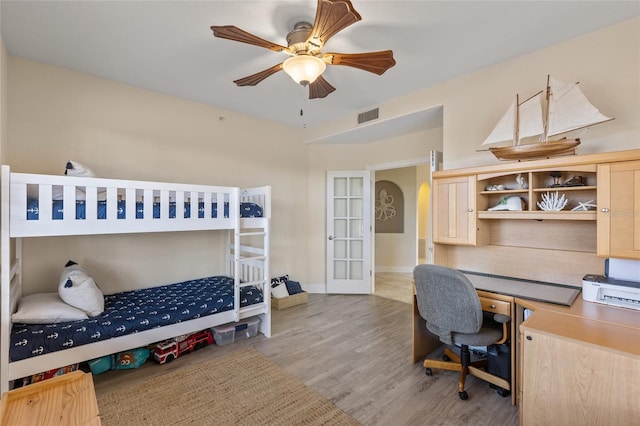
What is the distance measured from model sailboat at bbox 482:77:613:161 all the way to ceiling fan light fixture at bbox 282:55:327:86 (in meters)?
1.54

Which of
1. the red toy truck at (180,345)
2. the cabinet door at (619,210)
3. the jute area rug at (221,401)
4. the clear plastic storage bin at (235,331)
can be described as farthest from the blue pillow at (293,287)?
the cabinet door at (619,210)

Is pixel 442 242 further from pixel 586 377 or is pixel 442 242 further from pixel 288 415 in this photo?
pixel 288 415

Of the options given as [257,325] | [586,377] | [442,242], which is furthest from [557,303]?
[257,325]

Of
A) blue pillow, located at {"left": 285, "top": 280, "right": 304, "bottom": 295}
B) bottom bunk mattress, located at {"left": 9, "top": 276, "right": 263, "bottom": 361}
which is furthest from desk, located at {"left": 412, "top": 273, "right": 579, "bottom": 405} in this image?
→ blue pillow, located at {"left": 285, "top": 280, "right": 304, "bottom": 295}

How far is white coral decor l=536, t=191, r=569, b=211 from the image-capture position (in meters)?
2.10

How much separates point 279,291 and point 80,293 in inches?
91.6

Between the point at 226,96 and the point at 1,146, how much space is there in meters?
2.05

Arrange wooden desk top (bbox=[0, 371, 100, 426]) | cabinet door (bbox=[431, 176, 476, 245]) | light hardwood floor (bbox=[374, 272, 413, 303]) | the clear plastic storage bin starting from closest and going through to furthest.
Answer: wooden desk top (bbox=[0, 371, 100, 426]) → cabinet door (bbox=[431, 176, 476, 245]) → the clear plastic storage bin → light hardwood floor (bbox=[374, 272, 413, 303])

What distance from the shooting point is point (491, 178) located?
2568 mm

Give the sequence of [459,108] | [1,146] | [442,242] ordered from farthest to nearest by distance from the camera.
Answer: [459,108] → [442,242] → [1,146]

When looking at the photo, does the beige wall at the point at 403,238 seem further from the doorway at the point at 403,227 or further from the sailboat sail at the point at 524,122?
the sailboat sail at the point at 524,122

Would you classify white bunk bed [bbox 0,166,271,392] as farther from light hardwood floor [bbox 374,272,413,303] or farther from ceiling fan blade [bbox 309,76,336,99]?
light hardwood floor [bbox 374,272,413,303]

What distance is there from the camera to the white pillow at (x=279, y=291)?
4.07 metres

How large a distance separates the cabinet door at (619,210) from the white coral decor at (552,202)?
0.79 ft
